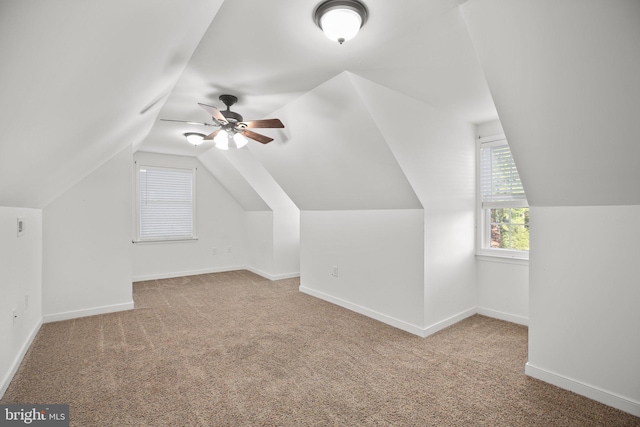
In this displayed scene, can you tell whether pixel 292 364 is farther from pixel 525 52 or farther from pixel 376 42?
pixel 525 52

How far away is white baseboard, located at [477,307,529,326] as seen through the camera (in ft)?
10.7

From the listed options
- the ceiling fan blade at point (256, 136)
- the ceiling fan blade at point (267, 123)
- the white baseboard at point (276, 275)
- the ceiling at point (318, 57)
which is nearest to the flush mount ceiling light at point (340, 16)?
the ceiling at point (318, 57)

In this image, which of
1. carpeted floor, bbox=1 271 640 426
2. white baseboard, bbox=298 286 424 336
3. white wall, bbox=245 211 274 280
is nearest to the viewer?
carpeted floor, bbox=1 271 640 426

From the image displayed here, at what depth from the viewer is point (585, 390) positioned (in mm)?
2039

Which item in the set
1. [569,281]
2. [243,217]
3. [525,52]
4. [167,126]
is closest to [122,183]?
[167,126]

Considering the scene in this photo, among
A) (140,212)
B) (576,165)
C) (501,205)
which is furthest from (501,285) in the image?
(140,212)

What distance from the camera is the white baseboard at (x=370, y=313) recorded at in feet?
10.2

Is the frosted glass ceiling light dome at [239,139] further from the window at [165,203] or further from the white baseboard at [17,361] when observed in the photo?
the window at [165,203]

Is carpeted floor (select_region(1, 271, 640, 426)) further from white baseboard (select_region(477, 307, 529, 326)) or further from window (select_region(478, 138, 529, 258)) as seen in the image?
window (select_region(478, 138, 529, 258))

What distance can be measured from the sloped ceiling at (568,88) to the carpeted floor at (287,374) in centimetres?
140

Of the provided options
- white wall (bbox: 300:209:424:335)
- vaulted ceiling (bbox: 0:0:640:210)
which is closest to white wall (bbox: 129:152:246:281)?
white wall (bbox: 300:209:424:335)

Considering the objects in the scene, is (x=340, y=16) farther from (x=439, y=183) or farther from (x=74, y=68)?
(x=439, y=183)

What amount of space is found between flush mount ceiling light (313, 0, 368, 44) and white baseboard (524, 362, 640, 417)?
2656 millimetres

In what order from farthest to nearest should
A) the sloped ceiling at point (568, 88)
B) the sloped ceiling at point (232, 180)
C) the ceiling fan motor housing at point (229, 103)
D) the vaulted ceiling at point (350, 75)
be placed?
1. the sloped ceiling at point (232, 180)
2. the ceiling fan motor housing at point (229, 103)
3. the sloped ceiling at point (568, 88)
4. the vaulted ceiling at point (350, 75)
